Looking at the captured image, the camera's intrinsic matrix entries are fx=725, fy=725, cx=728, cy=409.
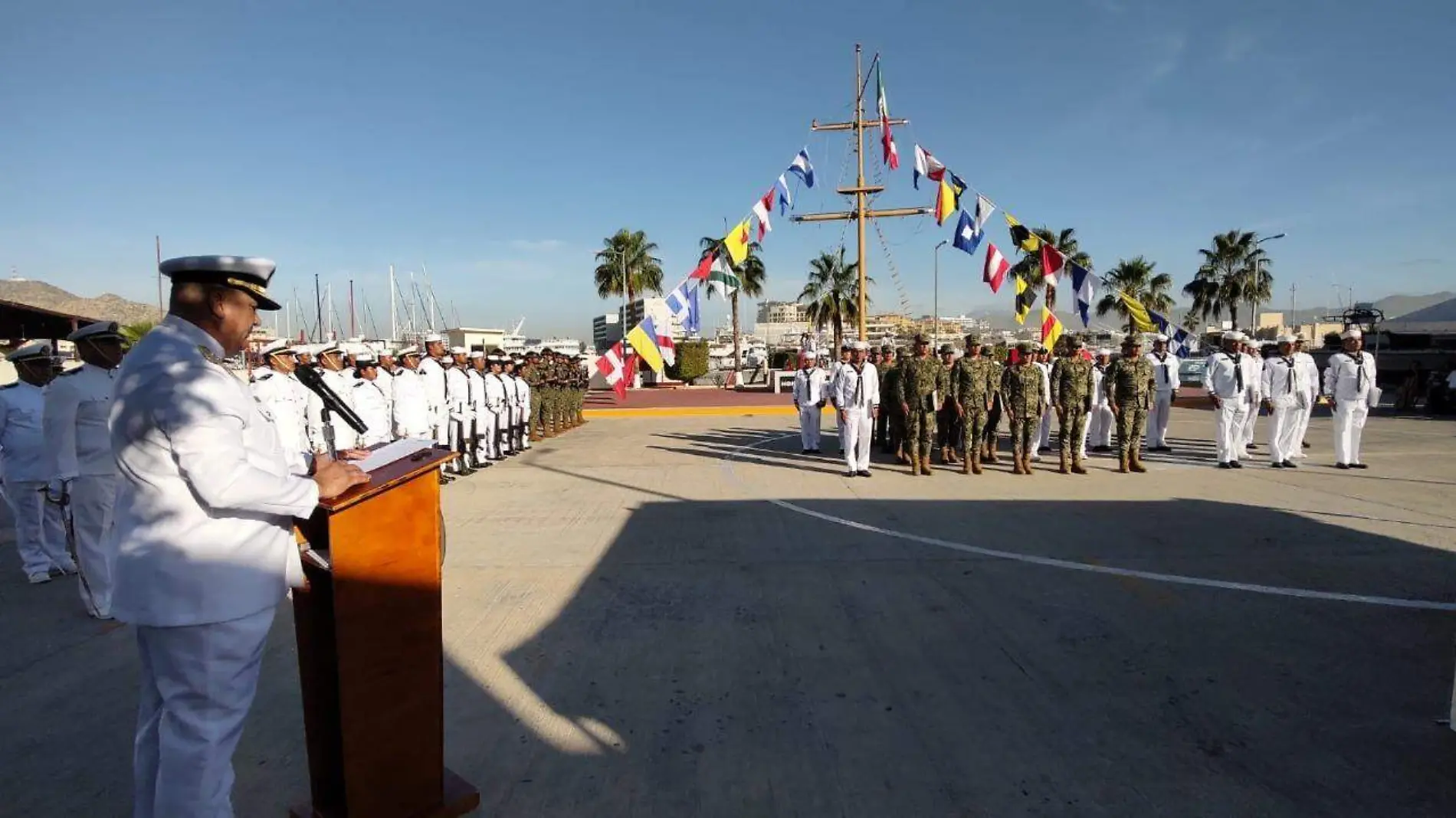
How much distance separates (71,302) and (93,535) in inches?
5905

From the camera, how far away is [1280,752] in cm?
299

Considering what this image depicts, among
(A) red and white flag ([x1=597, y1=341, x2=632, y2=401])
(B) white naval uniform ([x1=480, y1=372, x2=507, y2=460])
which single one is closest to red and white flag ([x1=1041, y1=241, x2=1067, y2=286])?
(A) red and white flag ([x1=597, y1=341, x2=632, y2=401])

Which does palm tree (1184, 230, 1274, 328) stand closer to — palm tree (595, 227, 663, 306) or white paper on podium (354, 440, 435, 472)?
palm tree (595, 227, 663, 306)

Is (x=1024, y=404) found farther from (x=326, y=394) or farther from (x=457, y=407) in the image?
(x=326, y=394)

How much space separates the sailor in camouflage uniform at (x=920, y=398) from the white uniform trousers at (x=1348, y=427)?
219 inches

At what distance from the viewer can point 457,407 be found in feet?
36.5

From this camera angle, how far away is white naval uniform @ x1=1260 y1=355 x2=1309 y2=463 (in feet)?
34.3

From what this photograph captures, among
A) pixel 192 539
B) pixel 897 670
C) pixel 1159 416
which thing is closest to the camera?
pixel 192 539

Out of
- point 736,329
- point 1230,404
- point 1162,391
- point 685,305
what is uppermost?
point 736,329

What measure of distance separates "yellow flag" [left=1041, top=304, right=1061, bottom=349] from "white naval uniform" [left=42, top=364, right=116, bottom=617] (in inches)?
533

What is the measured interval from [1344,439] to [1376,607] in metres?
7.28

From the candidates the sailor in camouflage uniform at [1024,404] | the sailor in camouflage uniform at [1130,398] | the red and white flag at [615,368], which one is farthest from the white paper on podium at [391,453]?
the red and white flag at [615,368]

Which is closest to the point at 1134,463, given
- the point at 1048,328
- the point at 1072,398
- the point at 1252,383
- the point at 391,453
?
the point at 1072,398

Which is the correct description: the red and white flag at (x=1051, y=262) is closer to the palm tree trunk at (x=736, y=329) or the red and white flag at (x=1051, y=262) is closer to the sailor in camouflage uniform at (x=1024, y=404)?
the sailor in camouflage uniform at (x=1024, y=404)
